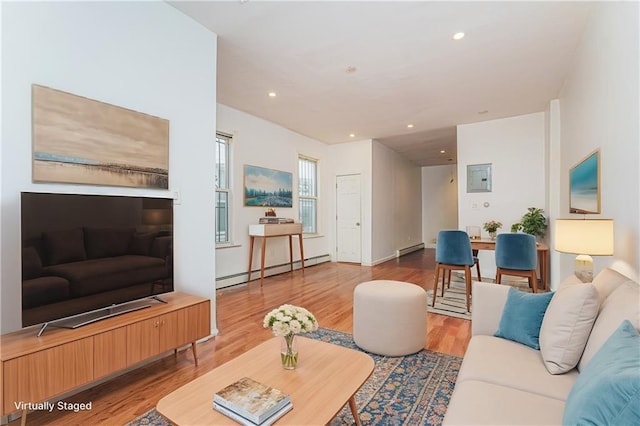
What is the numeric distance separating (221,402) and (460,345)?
220 centimetres

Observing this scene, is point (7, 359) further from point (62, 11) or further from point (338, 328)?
point (338, 328)

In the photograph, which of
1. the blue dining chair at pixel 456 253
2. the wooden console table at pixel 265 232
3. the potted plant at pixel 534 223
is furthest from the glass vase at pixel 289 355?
the potted plant at pixel 534 223

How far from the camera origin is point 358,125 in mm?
5547

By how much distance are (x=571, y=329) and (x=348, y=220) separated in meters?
5.52

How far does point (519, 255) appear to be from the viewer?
11.2 feet

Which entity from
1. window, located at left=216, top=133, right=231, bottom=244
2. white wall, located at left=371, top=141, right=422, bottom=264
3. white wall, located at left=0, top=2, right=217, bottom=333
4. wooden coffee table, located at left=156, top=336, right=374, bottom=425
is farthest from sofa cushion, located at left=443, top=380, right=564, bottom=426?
white wall, located at left=371, top=141, right=422, bottom=264

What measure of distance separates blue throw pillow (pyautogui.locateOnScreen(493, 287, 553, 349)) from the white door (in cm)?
486

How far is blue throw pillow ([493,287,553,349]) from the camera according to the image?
169cm

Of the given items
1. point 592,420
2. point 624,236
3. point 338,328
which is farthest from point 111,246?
point 624,236

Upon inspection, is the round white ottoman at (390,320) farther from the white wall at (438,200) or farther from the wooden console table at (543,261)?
the white wall at (438,200)

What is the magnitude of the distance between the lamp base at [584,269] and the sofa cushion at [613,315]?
0.64m

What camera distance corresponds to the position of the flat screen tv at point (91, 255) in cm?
167

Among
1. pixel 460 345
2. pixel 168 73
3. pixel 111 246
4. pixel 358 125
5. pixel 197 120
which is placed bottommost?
pixel 460 345

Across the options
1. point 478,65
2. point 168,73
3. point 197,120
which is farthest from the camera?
point 478,65
